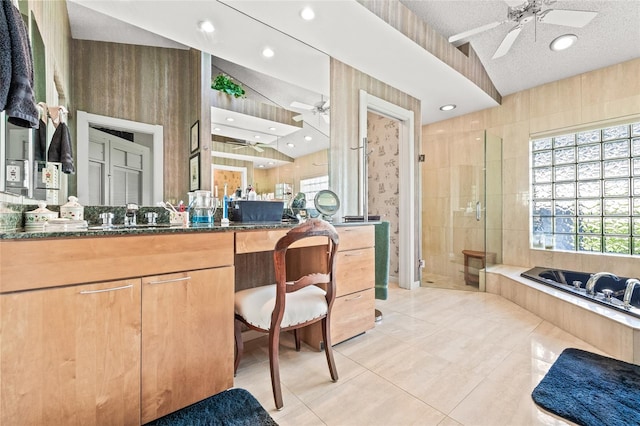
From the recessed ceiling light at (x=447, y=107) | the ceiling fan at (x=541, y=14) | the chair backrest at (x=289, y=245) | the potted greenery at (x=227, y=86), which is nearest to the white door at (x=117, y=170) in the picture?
the potted greenery at (x=227, y=86)

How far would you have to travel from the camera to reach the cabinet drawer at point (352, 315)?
1.86 m

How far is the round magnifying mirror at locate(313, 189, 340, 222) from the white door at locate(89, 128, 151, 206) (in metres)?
1.19

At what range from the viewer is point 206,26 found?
1896 mm

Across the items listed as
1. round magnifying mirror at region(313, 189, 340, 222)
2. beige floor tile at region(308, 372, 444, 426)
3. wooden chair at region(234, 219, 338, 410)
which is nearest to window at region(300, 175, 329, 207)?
round magnifying mirror at region(313, 189, 340, 222)

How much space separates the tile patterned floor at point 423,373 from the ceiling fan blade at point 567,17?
2313 millimetres

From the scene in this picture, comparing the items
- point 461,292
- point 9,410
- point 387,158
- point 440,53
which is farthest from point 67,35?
point 461,292

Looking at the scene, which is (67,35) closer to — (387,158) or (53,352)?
(53,352)

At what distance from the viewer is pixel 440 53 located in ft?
8.48

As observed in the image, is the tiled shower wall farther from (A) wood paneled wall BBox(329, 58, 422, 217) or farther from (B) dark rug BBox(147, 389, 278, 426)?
(B) dark rug BBox(147, 389, 278, 426)

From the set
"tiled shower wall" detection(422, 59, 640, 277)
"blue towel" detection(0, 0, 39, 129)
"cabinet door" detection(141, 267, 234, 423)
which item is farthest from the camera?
"tiled shower wall" detection(422, 59, 640, 277)

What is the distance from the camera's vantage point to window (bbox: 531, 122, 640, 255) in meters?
2.83

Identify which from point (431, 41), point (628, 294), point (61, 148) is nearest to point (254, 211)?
point (61, 148)

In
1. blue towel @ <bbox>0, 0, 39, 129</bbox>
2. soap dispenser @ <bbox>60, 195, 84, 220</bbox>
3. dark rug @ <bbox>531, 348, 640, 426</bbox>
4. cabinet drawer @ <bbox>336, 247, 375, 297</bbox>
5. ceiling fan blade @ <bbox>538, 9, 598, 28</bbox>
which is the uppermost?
ceiling fan blade @ <bbox>538, 9, 598, 28</bbox>

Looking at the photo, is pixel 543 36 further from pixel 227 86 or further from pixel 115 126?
pixel 115 126
